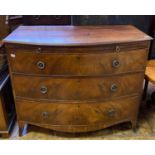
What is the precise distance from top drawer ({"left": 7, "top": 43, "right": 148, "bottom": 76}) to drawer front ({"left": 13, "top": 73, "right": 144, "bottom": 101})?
61 millimetres

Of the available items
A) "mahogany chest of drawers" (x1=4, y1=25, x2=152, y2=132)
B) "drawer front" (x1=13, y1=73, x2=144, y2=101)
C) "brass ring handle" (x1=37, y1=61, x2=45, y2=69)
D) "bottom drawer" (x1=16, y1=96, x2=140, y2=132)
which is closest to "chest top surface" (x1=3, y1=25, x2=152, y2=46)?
"mahogany chest of drawers" (x1=4, y1=25, x2=152, y2=132)

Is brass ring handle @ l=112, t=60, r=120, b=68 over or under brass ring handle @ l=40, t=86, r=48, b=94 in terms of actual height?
over

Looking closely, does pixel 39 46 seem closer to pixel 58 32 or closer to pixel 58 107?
pixel 58 32

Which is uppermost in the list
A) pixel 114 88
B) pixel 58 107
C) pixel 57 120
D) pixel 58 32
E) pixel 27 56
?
pixel 58 32

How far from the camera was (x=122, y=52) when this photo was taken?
1.45 m

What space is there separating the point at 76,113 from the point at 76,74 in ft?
1.14

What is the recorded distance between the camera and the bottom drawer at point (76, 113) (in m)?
1.60

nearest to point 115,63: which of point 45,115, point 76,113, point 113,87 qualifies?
point 113,87

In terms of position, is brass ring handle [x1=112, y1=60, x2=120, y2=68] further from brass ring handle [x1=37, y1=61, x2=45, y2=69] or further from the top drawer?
brass ring handle [x1=37, y1=61, x2=45, y2=69]

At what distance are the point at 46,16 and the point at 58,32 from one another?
0.35 meters

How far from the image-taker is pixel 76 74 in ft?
4.79

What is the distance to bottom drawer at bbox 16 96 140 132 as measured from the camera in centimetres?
160
